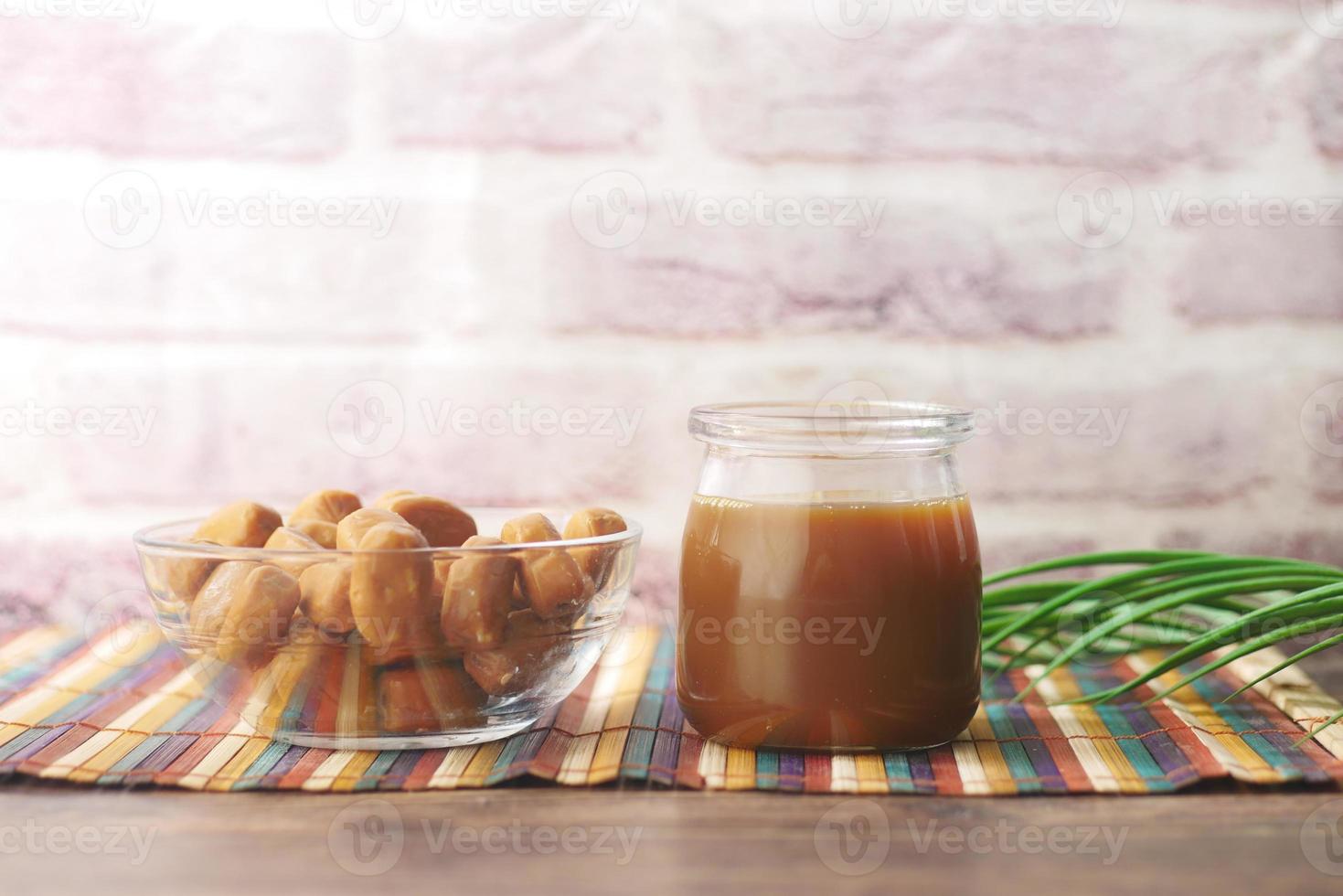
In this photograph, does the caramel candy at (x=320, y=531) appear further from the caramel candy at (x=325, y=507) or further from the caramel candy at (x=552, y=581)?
the caramel candy at (x=552, y=581)

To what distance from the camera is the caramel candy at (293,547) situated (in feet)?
2.26

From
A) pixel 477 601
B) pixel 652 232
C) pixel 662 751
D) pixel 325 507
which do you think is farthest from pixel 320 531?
pixel 652 232

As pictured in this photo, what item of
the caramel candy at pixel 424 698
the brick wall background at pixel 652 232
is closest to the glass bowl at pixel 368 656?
the caramel candy at pixel 424 698

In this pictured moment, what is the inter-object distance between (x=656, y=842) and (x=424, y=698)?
0.17m

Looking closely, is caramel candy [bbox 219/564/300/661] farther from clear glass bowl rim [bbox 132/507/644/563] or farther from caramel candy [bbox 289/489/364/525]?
caramel candy [bbox 289/489/364/525]

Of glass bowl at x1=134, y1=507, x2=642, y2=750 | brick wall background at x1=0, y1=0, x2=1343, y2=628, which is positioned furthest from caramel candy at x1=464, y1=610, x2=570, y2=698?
brick wall background at x1=0, y1=0, x2=1343, y2=628

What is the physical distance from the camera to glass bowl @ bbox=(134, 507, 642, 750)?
687 millimetres

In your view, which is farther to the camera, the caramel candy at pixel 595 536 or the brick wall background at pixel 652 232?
the brick wall background at pixel 652 232

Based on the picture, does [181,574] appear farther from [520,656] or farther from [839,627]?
[839,627]

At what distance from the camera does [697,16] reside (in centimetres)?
109

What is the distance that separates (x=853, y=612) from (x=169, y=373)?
69 centimetres

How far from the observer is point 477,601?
0.68 meters

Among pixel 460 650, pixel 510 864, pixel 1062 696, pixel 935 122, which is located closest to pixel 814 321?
pixel 935 122

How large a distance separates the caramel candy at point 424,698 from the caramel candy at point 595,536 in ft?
0.30
